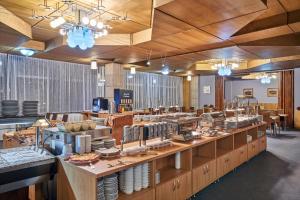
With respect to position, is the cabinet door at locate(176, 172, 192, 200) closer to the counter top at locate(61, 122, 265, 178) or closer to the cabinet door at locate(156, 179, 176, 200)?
the cabinet door at locate(156, 179, 176, 200)

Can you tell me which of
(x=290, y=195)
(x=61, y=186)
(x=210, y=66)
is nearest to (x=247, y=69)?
(x=210, y=66)

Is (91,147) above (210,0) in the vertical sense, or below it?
below

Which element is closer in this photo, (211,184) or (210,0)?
(210,0)

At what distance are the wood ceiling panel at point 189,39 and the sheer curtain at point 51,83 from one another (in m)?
4.64

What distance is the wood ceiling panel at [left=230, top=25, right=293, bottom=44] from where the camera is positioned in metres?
3.85

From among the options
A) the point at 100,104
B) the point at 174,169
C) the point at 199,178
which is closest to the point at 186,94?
the point at 100,104

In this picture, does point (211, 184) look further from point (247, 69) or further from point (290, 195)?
point (247, 69)

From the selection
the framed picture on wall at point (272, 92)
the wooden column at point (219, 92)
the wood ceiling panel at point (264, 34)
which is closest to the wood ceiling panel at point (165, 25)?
the wood ceiling panel at point (264, 34)

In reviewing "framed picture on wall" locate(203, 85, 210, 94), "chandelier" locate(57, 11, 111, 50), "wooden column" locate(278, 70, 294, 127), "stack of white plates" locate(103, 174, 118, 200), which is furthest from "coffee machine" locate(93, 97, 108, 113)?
"wooden column" locate(278, 70, 294, 127)

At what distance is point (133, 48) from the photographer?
17.4 ft

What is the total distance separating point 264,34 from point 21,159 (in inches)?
172

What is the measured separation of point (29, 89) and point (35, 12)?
13.5ft

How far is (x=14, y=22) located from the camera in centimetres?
379

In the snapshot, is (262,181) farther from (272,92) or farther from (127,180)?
(272,92)
